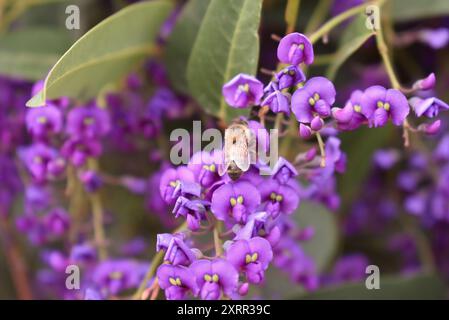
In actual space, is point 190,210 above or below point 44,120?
below

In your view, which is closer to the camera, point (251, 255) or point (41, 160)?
point (251, 255)

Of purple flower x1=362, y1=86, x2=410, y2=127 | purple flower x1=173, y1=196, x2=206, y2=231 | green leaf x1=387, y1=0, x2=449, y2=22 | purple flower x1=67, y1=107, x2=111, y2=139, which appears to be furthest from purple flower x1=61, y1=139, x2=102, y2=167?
green leaf x1=387, y1=0, x2=449, y2=22

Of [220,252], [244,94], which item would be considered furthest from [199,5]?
[220,252]

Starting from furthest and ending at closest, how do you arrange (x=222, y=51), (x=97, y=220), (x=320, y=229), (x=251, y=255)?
1. (x=320, y=229)
2. (x=97, y=220)
3. (x=222, y=51)
4. (x=251, y=255)

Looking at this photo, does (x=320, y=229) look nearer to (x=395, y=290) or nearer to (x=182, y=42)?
(x=395, y=290)

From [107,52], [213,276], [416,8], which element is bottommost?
[213,276]

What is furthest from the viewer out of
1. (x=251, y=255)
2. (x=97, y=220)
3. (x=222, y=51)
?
(x=97, y=220)

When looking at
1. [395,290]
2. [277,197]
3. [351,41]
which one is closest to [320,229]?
[395,290]
